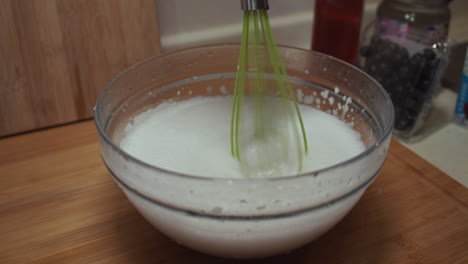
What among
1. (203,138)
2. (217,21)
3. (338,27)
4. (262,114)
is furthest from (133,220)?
(338,27)

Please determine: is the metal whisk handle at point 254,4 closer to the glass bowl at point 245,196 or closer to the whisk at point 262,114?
the whisk at point 262,114

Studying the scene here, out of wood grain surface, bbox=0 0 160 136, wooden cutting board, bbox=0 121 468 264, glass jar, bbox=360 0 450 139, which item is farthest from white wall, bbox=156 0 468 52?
wooden cutting board, bbox=0 121 468 264

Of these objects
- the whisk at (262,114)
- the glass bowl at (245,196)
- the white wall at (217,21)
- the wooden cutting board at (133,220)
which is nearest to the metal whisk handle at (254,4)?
the whisk at (262,114)

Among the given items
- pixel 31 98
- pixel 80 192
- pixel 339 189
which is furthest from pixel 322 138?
pixel 31 98

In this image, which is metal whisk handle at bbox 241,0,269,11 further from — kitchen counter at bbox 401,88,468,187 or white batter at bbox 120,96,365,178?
kitchen counter at bbox 401,88,468,187

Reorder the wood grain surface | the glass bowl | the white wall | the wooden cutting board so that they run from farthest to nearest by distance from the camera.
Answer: the white wall, the wood grain surface, the wooden cutting board, the glass bowl

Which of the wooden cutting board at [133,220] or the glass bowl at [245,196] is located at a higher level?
the glass bowl at [245,196]

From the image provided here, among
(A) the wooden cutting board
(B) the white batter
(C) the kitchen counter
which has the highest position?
(B) the white batter
